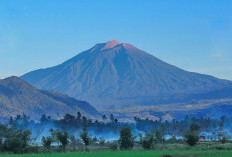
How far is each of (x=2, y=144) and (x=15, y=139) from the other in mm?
3018

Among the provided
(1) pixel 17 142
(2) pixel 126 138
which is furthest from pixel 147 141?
(1) pixel 17 142

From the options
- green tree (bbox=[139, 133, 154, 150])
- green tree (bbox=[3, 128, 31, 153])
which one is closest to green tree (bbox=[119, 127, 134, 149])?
green tree (bbox=[139, 133, 154, 150])

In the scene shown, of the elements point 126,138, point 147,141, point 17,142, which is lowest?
point 147,141

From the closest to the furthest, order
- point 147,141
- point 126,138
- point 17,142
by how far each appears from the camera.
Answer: point 17,142 < point 147,141 < point 126,138

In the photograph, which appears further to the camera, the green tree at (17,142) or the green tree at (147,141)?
the green tree at (147,141)

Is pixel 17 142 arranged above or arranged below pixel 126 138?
below

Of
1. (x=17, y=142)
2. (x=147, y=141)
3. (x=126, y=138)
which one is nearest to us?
(x=17, y=142)

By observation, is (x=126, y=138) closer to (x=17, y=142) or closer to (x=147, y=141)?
(x=147, y=141)

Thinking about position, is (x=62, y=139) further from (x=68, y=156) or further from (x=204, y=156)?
(x=204, y=156)

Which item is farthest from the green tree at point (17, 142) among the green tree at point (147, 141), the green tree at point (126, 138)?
the green tree at point (147, 141)

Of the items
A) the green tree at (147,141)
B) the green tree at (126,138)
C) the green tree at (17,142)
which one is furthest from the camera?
the green tree at (126,138)

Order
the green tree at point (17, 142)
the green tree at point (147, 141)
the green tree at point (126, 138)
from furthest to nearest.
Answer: the green tree at point (126, 138), the green tree at point (147, 141), the green tree at point (17, 142)

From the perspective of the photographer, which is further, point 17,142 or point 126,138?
point 126,138

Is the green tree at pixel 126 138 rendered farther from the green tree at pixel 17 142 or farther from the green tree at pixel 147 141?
the green tree at pixel 17 142
